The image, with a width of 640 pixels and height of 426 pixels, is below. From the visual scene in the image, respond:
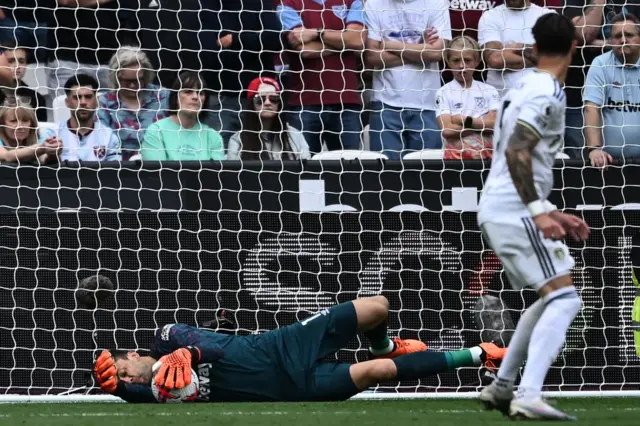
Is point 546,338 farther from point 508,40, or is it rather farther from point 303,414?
point 508,40

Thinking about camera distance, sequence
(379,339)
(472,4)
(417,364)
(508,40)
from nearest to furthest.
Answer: (417,364)
(379,339)
(508,40)
(472,4)

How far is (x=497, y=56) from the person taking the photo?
29.4 ft

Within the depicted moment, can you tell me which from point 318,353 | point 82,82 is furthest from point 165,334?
point 82,82

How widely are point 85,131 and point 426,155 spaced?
7.42 feet

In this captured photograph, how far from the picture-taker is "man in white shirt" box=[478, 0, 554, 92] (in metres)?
8.93

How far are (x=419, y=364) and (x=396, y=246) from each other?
3.65 feet

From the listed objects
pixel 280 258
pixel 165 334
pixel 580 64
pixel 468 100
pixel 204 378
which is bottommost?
pixel 204 378

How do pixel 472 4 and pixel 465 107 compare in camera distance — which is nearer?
pixel 465 107

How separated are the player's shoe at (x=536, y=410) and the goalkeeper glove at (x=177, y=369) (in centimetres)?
230

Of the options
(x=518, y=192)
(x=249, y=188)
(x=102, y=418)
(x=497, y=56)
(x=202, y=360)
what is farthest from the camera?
(x=497, y=56)

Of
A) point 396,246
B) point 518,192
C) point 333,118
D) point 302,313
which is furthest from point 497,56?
point 518,192

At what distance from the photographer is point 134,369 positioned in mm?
7172

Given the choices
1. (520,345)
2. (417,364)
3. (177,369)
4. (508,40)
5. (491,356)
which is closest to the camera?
(520,345)

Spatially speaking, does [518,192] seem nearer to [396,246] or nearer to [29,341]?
[396,246]
